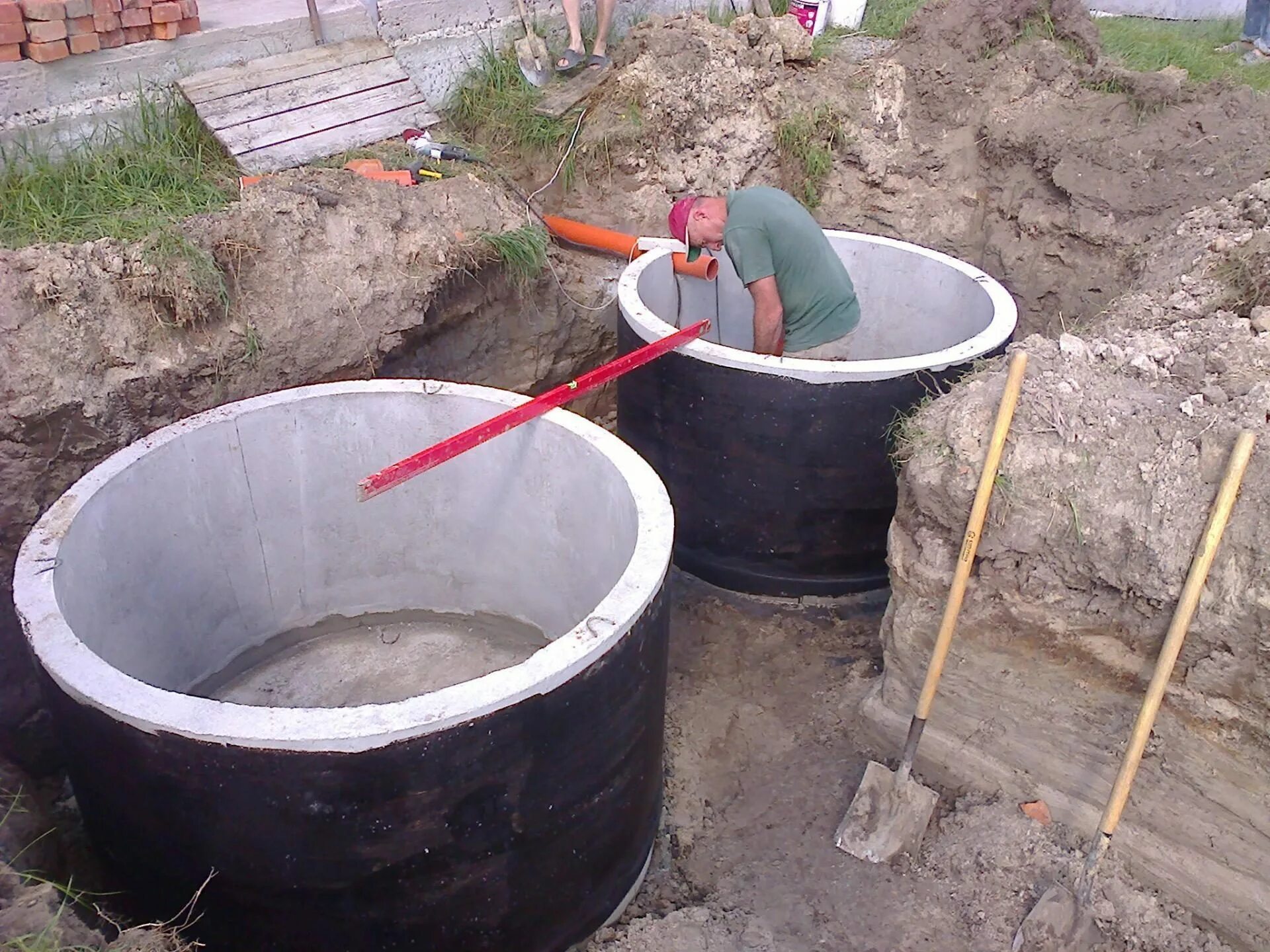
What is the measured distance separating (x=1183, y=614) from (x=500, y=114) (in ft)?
14.4

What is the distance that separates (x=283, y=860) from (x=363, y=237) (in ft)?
9.21

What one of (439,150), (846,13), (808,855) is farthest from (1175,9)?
(808,855)

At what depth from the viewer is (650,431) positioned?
447 centimetres

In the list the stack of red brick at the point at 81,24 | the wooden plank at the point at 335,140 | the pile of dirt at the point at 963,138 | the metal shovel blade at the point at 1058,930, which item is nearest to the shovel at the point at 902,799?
the metal shovel blade at the point at 1058,930

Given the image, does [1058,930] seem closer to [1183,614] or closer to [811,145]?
[1183,614]

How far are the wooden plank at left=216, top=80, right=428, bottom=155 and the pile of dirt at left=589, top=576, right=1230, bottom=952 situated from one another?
10.4 ft

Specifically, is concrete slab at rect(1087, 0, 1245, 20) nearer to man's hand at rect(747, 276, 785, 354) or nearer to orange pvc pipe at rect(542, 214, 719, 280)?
orange pvc pipe at rect(542, 214, 719, 280)

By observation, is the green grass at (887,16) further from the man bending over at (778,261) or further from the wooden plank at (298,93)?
the wooden plank at (298,93)

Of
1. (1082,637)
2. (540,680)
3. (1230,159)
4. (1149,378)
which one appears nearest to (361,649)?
(540,680)

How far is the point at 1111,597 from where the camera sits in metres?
2.94

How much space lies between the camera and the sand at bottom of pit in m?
3.85

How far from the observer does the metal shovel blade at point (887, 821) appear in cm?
328

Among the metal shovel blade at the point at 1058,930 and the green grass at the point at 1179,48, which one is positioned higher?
the green grass at the point at 1179,48

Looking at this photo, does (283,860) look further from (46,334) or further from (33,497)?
(46,334)
